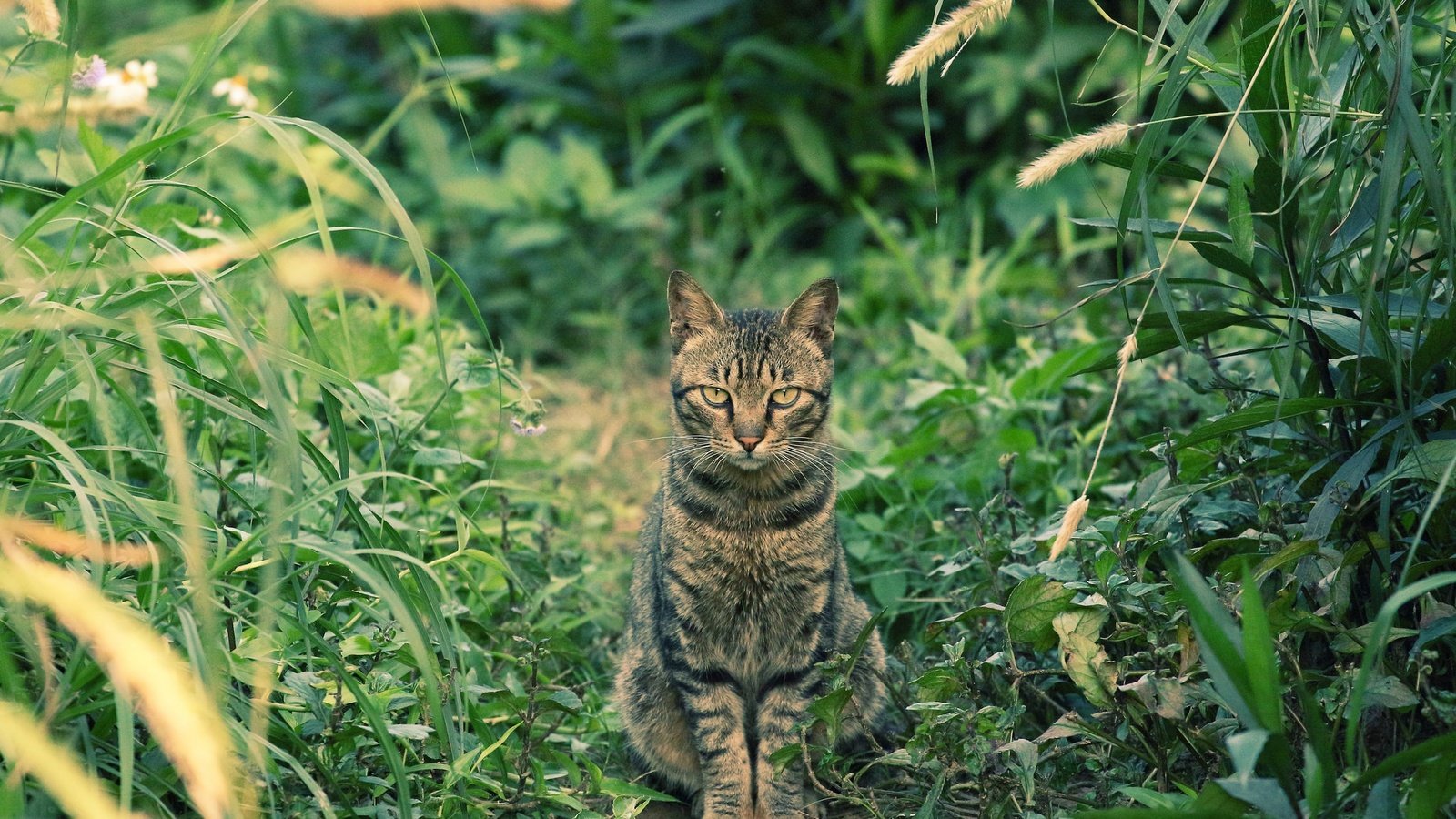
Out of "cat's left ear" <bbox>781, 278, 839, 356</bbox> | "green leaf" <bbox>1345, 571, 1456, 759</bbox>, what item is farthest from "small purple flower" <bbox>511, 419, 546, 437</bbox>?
"green leaf" <bbox>1345, 571, 1456, 759</bbox>

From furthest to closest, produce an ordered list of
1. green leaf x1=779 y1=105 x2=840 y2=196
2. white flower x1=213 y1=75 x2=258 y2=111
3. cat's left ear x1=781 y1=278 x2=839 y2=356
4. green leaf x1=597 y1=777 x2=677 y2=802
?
green leaf x1=779 y1=105 x2=840 y2=196 → white flower x1=213 y1=75 x2=258 y2=111 → cat's left ear x1=781 y1=278 x2=839 y2=356 → green leaf x1=597 y1=777 x2=677 y2=802

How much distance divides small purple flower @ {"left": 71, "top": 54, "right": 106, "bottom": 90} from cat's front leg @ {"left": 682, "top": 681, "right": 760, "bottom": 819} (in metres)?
1.90

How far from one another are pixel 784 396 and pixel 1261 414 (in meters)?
1.13

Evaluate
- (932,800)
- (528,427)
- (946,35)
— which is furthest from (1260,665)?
(528,427)

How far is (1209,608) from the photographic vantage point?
184 centimetres

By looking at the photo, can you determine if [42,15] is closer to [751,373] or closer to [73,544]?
[73,544]

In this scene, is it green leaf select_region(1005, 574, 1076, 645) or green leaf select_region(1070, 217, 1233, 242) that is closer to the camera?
green leaf select_region(1070, 217, 1233, 242)

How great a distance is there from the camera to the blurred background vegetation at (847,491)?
6.31ft

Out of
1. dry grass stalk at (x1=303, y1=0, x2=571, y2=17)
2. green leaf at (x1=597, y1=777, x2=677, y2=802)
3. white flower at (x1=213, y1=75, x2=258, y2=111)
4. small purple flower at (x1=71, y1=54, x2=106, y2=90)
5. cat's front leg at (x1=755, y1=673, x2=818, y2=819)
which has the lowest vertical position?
cat's front leg at (x1=755, y1=673, x2=818, y2=819)

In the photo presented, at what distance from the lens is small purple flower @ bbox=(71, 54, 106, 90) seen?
293 centimetres

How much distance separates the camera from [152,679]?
1390 mm

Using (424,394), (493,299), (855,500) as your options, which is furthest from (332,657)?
(493,299)

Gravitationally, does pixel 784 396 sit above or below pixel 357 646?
above

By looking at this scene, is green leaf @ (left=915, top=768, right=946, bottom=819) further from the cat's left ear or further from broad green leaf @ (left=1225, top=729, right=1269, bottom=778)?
the cat's left ear
